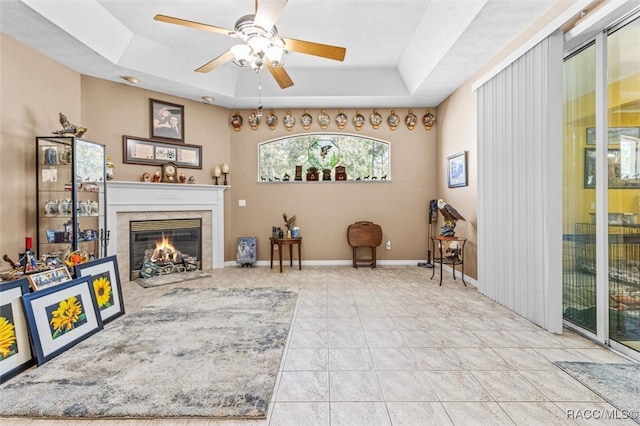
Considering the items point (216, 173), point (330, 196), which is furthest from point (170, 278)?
point (330, 196)

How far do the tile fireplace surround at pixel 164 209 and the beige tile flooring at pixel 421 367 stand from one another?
122 centimetres

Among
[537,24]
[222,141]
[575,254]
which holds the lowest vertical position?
[575,254]

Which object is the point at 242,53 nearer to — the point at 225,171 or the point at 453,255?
the point at 225,171

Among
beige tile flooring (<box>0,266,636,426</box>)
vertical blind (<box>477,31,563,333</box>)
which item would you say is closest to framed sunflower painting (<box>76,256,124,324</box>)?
beige tile flooring (<box>0,266,636,426</box>)

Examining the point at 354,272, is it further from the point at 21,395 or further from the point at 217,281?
the point at 21,395

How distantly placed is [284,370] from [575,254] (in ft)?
8.50

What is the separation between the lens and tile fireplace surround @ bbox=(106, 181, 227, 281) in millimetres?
4129

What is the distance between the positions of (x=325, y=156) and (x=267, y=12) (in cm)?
347

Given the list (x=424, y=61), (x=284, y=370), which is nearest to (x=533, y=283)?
(x=284, y=370)

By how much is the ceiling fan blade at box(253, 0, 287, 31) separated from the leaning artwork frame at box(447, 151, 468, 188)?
10.4 ft

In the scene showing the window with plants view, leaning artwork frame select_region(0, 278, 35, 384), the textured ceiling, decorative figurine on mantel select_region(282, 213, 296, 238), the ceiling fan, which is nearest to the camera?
leaning artwork frame select_region(0, 278, 35, 384)

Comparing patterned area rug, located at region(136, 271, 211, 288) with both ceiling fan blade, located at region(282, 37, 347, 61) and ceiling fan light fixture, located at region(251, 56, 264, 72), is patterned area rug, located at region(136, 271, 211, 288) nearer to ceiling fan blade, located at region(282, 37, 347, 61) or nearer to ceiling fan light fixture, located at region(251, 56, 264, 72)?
ceiling fan light fixture, located at region(251, 56, 264, 72)

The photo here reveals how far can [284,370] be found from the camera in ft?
6.47

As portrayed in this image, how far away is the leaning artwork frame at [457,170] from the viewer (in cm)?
416
